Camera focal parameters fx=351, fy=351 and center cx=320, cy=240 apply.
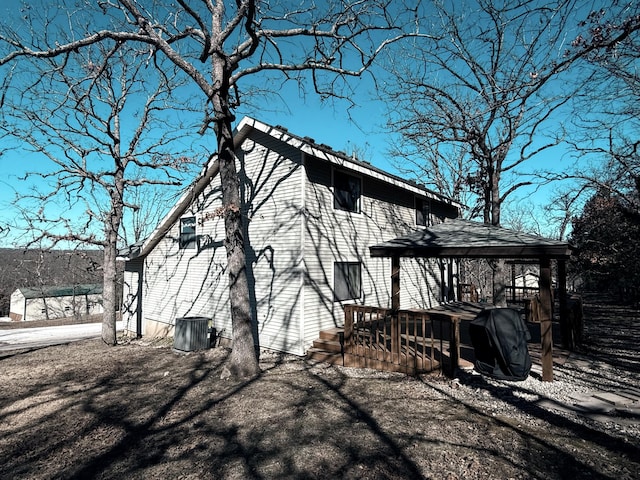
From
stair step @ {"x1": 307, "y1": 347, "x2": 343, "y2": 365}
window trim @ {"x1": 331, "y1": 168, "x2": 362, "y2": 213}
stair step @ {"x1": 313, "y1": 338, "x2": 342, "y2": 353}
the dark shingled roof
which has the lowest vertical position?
the dark shingled roof

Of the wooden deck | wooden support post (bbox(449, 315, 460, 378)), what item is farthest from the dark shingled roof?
wooden support post (bbox(449, 315, 460, 378))

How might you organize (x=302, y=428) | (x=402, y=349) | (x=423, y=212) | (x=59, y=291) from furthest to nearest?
(x=59, y=291) → (x=423, y=212) → (x=402, y=349) → (x=302, y=428)

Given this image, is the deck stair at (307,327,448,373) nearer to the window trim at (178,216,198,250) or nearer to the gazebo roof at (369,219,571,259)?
the gazebo roof at (369,219,571,259)

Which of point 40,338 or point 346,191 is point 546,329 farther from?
point 40,338

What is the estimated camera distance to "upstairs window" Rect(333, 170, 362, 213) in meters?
10.5

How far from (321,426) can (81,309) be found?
41.1m

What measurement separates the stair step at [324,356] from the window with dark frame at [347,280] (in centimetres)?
177

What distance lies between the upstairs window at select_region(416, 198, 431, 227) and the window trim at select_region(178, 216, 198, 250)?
28.3 ft

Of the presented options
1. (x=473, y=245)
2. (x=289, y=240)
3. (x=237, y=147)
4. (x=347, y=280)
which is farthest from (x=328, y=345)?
(x=237, y=147)

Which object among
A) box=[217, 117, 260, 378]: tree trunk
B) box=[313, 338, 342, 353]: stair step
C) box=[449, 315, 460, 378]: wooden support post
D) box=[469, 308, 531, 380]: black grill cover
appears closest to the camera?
box=[469, 308, 531, 380]: black grill cover

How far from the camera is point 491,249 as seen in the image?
22.5 feet

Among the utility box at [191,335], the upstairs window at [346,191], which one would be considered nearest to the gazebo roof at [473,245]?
the upstairs window at [346,191]

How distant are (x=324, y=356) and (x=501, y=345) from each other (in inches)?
164

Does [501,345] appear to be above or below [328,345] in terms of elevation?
above
